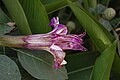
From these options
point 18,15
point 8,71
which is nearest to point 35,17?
point 18,15

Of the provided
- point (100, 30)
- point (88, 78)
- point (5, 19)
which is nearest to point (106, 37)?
point (100, 30)

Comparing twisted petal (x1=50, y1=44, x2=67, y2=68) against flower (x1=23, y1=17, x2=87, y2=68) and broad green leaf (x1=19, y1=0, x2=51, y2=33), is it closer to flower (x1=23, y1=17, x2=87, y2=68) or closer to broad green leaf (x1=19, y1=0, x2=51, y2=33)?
flower (x1=23, y1=17, x2=87, y2=68)

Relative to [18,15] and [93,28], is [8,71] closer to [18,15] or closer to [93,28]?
[18,15]

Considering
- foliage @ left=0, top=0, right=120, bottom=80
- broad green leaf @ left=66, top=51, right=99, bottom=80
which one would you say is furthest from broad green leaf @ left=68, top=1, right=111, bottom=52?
broad green leaf @ left=66, top=51, right=99, bottom=80

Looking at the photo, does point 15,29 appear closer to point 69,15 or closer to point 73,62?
point 73,62

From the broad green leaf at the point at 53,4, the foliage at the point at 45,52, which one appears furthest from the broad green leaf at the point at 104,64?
the broad green leaf at the point at 53,4

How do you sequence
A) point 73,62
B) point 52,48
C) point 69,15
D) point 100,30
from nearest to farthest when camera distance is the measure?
point 52,48
point 100,30
point 73,62
point 69,15

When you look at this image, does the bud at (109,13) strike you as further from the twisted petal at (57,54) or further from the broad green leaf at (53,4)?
the twisted petal at (57,54)
